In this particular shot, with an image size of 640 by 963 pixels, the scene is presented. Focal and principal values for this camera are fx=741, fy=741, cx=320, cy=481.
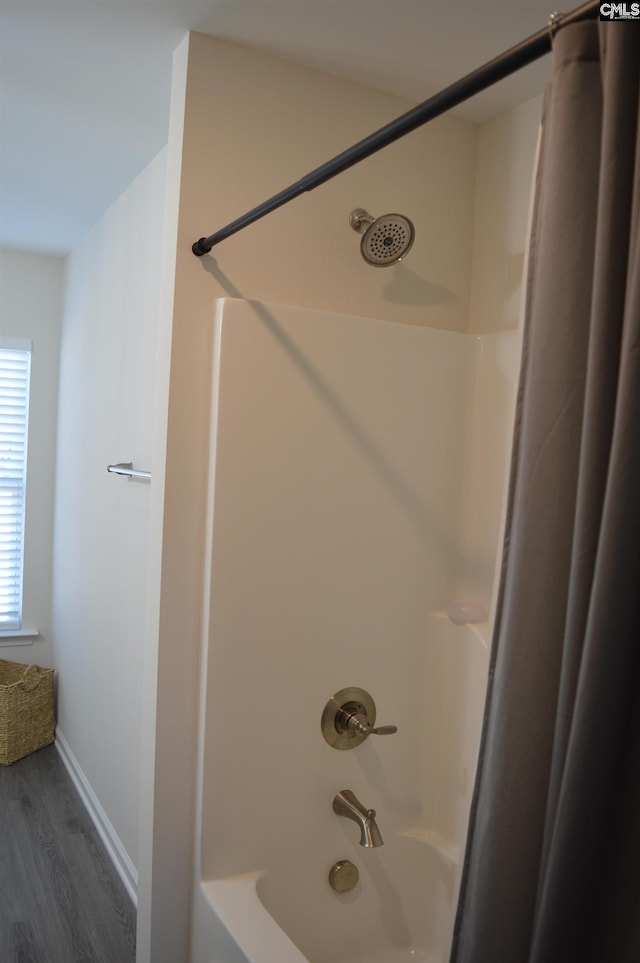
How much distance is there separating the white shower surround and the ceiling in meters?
0.59

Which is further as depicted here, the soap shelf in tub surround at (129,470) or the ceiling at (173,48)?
the soap shelf in tub surround at (129,470)

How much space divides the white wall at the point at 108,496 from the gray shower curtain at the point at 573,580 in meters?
1.82

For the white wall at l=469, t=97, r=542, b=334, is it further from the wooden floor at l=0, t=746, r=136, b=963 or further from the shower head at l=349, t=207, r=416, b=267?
the wooden floor at l=0, t=746, r=136, b=963

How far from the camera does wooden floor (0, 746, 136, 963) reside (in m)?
2.34

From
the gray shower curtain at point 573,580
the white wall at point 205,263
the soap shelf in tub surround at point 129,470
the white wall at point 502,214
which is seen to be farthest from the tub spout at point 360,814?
the white wall at point 502,214

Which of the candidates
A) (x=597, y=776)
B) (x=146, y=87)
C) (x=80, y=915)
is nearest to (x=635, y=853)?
(x=597, y=776)

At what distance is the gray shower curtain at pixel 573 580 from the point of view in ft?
2.43

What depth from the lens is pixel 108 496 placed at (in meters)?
3.04

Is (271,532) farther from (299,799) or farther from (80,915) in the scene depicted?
(80,915)

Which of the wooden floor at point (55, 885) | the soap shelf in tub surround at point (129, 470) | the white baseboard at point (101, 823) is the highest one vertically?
the soap shelf in tub surround at point (129, 470)

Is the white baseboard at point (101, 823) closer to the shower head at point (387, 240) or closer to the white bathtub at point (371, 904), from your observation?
the white bathtub at point (371, 904)

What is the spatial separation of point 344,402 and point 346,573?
Answer: 1.45 feet

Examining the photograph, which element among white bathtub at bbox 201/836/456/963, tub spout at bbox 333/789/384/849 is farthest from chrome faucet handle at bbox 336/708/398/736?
white bathtub at bbox 201/836/456/963

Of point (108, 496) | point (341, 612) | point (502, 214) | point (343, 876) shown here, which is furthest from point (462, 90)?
point (108, 496)
